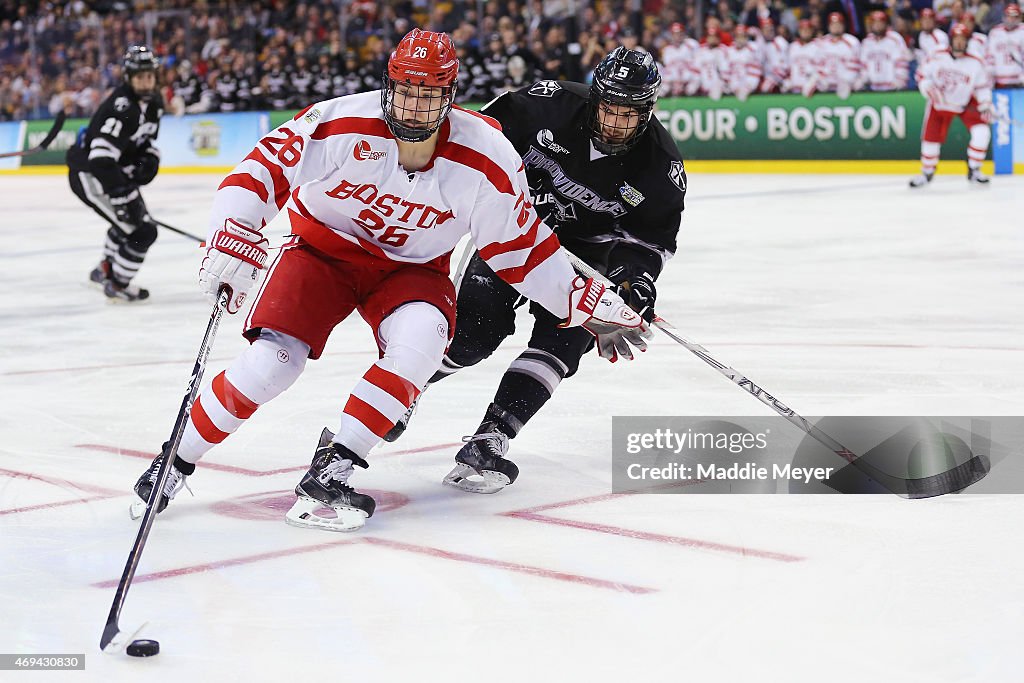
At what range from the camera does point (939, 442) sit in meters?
3.52

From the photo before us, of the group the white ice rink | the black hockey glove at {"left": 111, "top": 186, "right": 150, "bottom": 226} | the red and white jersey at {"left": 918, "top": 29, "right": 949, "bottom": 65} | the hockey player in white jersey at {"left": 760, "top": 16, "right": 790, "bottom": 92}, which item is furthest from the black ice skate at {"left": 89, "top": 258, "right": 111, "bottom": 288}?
the hockey player in white jersey at {"left": 760, "top": 16, "right": 790, "bottom": 92}

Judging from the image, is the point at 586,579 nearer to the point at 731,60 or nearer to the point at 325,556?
the point at 325,556

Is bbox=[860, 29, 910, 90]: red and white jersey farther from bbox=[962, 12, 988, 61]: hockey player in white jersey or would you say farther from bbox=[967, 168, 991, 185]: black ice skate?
bbox=[967, 168, 991, 185]: black ice skate

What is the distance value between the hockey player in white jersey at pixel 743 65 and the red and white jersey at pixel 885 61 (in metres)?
1.20

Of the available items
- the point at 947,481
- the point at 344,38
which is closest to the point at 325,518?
the point at 947,481

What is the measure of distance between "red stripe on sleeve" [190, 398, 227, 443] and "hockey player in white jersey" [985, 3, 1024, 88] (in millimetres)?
11285

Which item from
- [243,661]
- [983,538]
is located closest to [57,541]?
[243,661]

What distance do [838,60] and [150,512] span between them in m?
12.3

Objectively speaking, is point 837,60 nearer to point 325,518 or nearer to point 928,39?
point 928,39

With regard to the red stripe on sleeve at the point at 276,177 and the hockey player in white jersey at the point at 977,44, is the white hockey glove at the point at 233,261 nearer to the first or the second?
the red stripe on sleeve at the point at 276,177

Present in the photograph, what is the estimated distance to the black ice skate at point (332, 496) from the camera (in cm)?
303

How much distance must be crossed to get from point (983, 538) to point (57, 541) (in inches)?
76.4

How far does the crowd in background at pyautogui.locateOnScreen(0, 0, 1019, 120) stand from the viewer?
14781 mm

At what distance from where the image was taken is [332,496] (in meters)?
3.04
